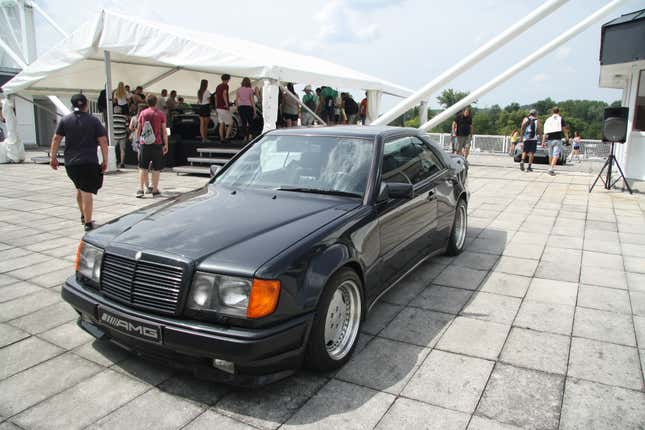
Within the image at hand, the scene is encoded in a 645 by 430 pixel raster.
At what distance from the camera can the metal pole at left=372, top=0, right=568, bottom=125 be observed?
1188cm

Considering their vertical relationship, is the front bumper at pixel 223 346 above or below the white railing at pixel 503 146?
below

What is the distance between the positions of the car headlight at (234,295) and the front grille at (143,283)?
0.12m

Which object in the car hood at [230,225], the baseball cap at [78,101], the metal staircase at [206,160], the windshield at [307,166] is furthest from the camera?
the metal staircase at [206,160]

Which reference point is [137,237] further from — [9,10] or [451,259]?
[9,10]

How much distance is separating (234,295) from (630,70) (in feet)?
41.0

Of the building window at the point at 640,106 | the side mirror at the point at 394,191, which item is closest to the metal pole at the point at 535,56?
the building window at the point at 640,106

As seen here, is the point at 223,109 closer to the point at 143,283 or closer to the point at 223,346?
the point at 143,283

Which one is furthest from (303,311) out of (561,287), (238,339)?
(561,287)

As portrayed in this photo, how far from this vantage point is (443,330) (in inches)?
148

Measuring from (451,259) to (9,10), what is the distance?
2990 cm

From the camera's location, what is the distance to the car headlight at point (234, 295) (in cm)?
261

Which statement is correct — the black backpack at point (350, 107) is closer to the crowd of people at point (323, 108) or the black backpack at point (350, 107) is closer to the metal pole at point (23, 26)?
the crowd of people at point (323, 108)

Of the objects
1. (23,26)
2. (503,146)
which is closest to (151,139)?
(503,146)

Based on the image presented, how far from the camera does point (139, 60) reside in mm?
15773
